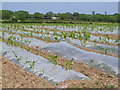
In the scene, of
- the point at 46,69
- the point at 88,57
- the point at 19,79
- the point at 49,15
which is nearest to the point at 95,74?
the point at 46,69

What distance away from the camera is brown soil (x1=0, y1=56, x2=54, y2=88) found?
4.38 metres

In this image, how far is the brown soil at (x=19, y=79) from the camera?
14.4 feet

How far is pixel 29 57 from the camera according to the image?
6672 mm

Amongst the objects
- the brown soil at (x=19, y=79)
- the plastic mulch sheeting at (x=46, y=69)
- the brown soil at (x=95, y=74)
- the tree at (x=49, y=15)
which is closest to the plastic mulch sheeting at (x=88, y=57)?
the brown soil at (x=95, y=74)

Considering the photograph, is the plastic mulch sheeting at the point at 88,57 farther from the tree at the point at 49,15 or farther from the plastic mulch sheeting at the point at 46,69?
the tree at the point at 49,15

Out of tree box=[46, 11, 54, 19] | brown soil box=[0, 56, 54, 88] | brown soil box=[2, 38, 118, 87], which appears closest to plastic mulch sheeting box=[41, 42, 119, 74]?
brown soil box=[2, 38, 118, 87]

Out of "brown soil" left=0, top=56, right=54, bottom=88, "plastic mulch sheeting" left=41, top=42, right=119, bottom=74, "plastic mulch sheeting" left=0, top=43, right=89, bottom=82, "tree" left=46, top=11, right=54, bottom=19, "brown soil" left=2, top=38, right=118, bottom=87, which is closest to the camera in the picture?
"brown soil" left=0, top=56, right=54, bottom=88

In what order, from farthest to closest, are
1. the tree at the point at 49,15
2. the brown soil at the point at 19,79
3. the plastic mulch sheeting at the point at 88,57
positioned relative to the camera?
the tree at the point at 49,15
the plastic mulch sheeting at the point at 88,57
the brown soil at the point at 19,79

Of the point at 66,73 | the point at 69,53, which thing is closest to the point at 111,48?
the point at 69,53

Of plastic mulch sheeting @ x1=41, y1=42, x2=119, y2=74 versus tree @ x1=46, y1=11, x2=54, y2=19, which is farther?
tree @ x1=46, y1=11, x2=54, y2=19

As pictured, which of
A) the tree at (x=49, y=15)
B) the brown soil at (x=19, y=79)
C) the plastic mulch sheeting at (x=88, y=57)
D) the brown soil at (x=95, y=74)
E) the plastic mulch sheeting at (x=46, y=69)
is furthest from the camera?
the tree at (x=49, y=15)

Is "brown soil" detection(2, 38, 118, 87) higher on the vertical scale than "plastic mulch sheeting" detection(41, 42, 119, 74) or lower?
lower

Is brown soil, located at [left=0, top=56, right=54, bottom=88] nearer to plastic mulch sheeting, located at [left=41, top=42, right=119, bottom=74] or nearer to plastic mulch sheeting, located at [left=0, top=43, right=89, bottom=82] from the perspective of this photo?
plastic mulch sheeting, located at [left=0, top=43, right=89, bottom=82]

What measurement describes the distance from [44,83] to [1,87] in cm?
82
